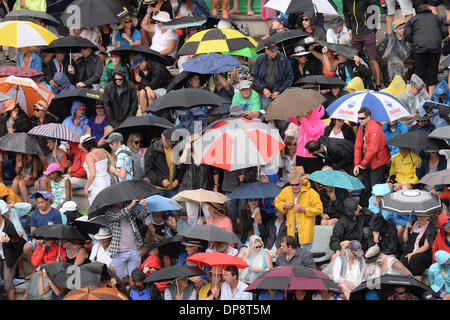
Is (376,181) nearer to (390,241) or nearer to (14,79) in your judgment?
(390,241)

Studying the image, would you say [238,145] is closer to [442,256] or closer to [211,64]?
[211,64]

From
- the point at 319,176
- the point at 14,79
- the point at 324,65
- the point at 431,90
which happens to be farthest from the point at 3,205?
the point at 431,90

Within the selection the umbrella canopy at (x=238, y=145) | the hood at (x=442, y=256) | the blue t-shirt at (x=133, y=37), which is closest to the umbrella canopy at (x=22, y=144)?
the umbrella canopy at (x=238, y=145)

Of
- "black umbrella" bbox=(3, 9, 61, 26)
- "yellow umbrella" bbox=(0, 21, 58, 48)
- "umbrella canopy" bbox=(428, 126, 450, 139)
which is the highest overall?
"black umbrella" bbox=(3, 9, 61, 26)

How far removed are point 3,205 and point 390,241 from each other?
5728 millimetres

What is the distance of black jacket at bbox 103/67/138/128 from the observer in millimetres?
19984

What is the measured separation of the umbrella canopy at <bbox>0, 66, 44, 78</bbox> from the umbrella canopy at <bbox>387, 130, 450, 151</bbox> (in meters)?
6.70

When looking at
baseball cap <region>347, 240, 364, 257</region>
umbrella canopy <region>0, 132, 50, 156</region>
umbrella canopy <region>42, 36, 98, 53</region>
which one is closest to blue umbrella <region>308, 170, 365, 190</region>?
baseball cap <region>347, 240, 364, 257</region>

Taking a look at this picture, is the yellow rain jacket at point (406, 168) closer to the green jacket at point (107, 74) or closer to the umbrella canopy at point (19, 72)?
the green jacket at point (107, 74)

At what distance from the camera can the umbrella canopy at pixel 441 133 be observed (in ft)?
57.5

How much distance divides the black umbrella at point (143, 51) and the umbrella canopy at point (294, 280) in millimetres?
6519

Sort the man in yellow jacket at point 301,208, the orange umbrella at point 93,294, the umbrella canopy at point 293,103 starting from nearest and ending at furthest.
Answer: the orange umbrella at point 93,294, the man in yellow jacket at point 301,208, the umbrella canopy at point 293,103

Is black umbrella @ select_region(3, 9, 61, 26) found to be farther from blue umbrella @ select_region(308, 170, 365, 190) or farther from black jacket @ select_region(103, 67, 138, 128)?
blue umbrella @ select_region(308, 170, 365, 190)

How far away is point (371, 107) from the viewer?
18375 millimetres
